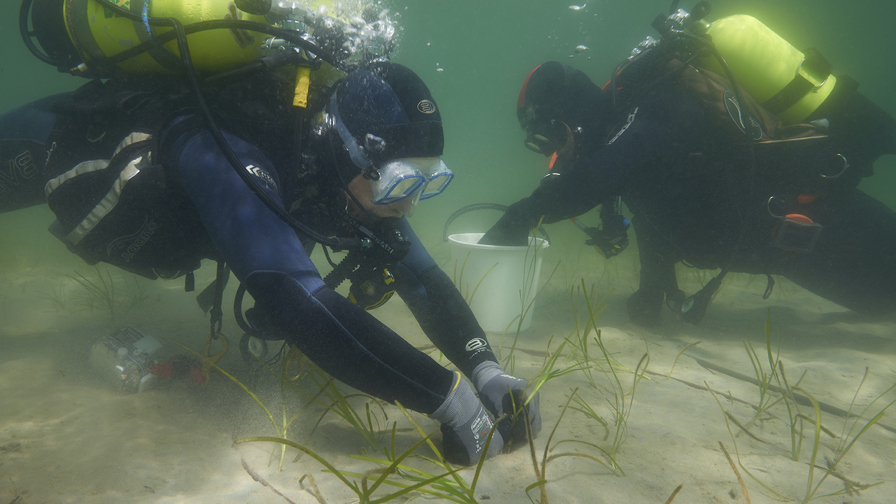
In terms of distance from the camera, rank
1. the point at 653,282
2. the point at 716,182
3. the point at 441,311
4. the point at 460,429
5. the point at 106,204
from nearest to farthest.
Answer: the point at 460,429 → the point at 106,204 → the point at 441,311 → the point at 716,182 → the point at 653,282

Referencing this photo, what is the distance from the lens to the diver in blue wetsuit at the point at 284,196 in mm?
1598

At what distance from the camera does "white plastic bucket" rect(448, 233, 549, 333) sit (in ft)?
11.7

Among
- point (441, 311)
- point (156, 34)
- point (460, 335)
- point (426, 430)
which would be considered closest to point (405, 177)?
point (441, 311)

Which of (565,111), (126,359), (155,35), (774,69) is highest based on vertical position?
(155,35)

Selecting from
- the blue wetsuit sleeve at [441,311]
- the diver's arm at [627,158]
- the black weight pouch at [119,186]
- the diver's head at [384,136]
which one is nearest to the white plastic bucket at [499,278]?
the diver's arm at [627,158]

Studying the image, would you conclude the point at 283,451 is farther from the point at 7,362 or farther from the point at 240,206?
the point at 7,362

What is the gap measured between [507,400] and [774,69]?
3741mm

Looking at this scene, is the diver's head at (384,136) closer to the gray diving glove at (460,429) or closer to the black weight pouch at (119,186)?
the black weight pouch at (119,186)

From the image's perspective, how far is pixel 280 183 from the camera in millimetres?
2070

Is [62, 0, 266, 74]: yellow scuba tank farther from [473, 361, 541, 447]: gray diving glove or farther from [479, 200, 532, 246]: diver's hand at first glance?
[479, 200, 532, 246]: diver's hand

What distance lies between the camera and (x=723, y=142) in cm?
333

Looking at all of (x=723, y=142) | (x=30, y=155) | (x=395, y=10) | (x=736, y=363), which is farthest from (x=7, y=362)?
(x=395, y=10)

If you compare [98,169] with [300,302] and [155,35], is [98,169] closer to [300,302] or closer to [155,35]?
[155,35]

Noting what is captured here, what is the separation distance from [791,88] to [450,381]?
13.0 feet
